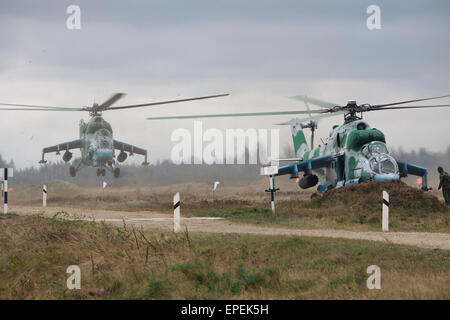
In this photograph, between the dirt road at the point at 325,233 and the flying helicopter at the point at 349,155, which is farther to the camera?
the flying helicopter at the point at 349,155

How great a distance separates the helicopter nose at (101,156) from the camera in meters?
49.3

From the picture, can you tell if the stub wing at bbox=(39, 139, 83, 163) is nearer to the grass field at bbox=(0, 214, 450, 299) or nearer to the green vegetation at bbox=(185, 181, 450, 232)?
the green vegetation at bbox=(185, 181, 450, 232)

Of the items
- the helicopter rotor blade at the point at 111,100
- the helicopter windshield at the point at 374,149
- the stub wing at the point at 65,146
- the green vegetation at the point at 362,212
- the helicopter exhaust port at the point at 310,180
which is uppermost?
the helicopter rotor blade at the point at 111,100

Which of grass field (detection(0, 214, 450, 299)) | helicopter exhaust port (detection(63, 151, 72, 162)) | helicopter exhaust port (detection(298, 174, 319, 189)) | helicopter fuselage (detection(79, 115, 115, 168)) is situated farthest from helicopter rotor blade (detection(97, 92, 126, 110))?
grass field (detection(0, 214, 450, 299))

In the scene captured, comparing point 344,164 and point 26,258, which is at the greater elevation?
point 344,164

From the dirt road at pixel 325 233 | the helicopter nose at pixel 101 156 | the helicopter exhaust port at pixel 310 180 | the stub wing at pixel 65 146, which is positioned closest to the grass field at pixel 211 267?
the dirt road at pixel 325 233

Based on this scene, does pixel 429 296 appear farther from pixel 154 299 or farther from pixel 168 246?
pixel 168 246

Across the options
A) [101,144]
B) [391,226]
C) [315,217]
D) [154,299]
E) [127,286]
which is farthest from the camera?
[101,144]

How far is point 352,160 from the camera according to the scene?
2988cm

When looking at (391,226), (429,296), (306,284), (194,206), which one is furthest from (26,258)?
(194,206)

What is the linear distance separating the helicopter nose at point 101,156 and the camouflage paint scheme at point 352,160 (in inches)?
781

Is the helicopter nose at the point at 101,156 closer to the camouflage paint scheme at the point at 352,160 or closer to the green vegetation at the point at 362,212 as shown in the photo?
the camouflage paint scheme at the point at 352,160
